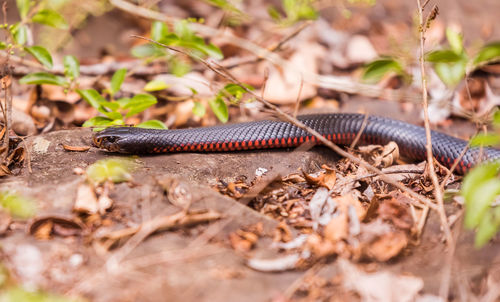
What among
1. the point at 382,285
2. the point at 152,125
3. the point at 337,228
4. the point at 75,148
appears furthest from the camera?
the point at 152,125

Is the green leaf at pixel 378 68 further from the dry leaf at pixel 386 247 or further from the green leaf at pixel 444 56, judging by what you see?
the dry leaf at pixel 386 247

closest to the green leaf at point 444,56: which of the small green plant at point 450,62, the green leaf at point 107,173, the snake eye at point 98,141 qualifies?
the small green plant at point 450,62

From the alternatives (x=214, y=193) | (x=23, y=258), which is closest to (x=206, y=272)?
(x=214, y=193)

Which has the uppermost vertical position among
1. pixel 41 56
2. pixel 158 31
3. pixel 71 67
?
pixel 158 31

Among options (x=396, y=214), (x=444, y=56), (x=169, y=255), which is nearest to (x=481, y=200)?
(x=396, y=214)

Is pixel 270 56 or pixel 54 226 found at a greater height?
pixel 270 56

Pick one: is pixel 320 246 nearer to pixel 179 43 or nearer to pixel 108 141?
pixel 108 141

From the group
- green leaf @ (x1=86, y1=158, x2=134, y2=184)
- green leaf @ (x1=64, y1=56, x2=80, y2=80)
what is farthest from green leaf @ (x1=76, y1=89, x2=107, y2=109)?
green leaf @ (x1=86, y1=158, x2=134, y2=184)
